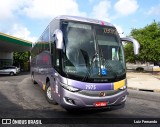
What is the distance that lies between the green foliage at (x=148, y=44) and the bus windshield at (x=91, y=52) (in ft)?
104

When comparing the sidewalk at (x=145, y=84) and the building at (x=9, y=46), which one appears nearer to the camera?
the sidewalk at (x=145, y=84)

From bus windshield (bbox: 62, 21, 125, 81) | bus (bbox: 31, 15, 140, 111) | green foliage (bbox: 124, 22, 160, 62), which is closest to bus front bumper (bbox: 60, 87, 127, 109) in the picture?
bus (bbox: 31, 15, 140, 111)

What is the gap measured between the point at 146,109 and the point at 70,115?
3.22 meters

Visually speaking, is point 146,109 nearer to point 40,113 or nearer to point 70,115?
point 70,115

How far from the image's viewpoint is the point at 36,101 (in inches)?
428

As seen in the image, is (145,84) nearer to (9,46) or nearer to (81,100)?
(81,100)

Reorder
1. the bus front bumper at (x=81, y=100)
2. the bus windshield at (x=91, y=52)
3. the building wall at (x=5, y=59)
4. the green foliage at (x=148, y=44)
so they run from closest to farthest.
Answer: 1. the bus front bumper at (x=81, y=100)
2. the bus windshield at (x=91, y=52)
3. the green foliage at (x=148, y=44)
4. the building wall at (x=5, y=59)

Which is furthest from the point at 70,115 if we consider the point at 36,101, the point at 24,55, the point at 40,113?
the point at 24,55

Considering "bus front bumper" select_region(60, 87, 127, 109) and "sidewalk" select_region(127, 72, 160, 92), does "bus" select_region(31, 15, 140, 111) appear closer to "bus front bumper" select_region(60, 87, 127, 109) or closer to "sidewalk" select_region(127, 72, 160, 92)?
"bus front bumper" select_region(60, 87, 127, 109)

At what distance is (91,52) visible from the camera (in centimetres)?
841

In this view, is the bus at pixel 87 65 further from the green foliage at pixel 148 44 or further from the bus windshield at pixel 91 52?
the green foliage at pixel 148 44

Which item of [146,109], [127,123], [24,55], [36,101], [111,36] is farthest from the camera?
[24,55]

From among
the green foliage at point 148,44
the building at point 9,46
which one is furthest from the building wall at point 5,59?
the green foliage at point 148,44

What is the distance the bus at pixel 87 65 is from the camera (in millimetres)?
7969
